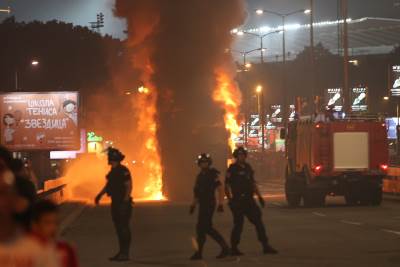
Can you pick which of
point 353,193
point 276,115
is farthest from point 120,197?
point 276,115

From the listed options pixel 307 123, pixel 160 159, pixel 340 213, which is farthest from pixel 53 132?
pixel 340 213

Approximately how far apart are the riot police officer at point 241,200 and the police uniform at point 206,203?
0.41 m

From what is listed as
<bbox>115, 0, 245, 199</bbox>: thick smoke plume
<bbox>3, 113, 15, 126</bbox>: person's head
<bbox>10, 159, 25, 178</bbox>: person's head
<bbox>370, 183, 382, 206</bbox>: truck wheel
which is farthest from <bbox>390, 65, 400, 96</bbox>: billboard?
<bbox>10, 159, 25, 178</bbox>: person's head

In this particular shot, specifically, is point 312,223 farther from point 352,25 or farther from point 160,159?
point 352,25

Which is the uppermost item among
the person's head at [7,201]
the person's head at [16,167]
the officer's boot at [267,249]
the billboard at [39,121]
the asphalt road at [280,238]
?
the billboard at [39,121]

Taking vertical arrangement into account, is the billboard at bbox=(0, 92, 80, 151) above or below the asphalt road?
above

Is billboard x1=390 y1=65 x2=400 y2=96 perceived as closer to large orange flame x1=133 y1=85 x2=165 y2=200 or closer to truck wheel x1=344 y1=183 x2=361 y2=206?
large orange flame x1=133 y1=85 x2=165 y2=200

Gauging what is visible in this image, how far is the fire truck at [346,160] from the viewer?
3044cm

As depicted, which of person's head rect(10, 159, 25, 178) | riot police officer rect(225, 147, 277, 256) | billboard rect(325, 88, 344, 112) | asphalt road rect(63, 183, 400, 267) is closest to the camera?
person's head rect(10, 159, 25, 178)

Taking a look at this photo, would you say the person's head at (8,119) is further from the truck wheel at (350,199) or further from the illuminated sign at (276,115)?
the illuminated sign at (276,115)

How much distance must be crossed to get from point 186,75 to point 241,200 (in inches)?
954

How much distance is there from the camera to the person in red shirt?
225 inches

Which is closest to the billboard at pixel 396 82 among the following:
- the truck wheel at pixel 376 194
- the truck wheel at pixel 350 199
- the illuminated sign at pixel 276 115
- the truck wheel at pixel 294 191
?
the illuminated sign at pixel 276 115

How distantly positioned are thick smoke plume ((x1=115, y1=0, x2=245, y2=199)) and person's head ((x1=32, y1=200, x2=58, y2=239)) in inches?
1326
